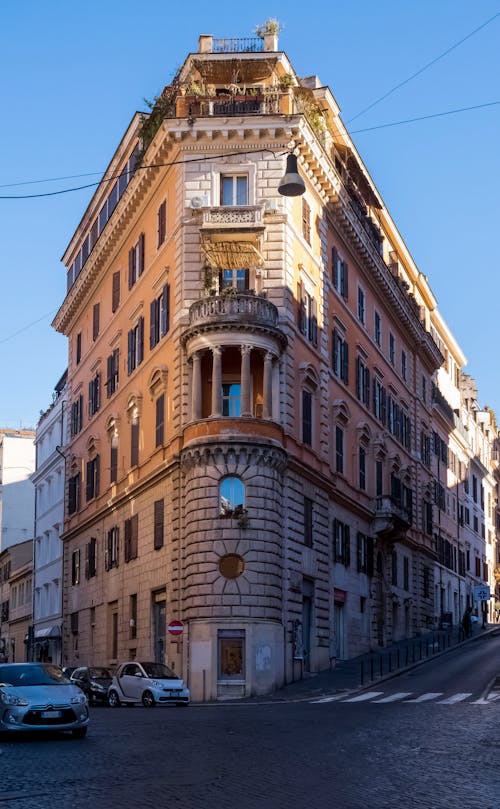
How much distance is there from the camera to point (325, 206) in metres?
49.0

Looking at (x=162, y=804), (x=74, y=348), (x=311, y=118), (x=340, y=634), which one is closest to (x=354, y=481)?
(x=340, y=634)

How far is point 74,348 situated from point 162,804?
53.6m

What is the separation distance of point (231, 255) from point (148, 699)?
17.3 m

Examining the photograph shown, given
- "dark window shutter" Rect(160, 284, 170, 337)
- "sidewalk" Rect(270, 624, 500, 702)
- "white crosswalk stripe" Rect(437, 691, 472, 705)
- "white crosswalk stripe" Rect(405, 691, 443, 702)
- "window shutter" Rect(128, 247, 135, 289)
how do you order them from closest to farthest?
"white crosswalk stripe" Rect(437, 691, 472, 705) → "white crosswalk stripe" Rect(405, 691, 443, 702) → "sidewalk" Rect(270, 624, 500, 702) → "dark window shutter" Rect(160, 284, 170, 337) → "window shutter" Rect(128, 247, 135, 289)

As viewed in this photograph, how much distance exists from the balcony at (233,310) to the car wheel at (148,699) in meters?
13.1

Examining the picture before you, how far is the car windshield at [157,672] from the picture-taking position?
34.0m

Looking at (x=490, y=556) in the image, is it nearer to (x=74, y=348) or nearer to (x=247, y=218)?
(x=74, y=348)

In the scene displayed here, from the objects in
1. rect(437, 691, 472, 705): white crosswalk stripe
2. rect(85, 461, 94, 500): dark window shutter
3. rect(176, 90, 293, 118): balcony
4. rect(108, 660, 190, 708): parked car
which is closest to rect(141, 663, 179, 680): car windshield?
rect(108, 660, 190, 708): parked car

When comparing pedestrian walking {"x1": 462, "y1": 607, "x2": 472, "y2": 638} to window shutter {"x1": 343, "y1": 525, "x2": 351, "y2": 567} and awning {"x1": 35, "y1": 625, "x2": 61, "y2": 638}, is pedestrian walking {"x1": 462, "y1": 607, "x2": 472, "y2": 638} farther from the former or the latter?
awning {"x1": 35, "y1": 625, "x2": 61, "y2": 638}

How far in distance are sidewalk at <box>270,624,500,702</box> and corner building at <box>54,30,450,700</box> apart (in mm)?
763

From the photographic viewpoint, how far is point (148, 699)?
111 feet

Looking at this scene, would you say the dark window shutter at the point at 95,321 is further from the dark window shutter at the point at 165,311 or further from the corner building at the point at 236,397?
the dark window shutter at the point at 165,311

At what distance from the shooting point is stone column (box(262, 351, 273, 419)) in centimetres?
4097

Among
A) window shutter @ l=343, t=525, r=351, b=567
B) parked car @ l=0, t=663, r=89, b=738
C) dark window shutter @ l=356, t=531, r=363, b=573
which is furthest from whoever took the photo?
dark window shutter @ l=356, t=531, r=363, b=573
